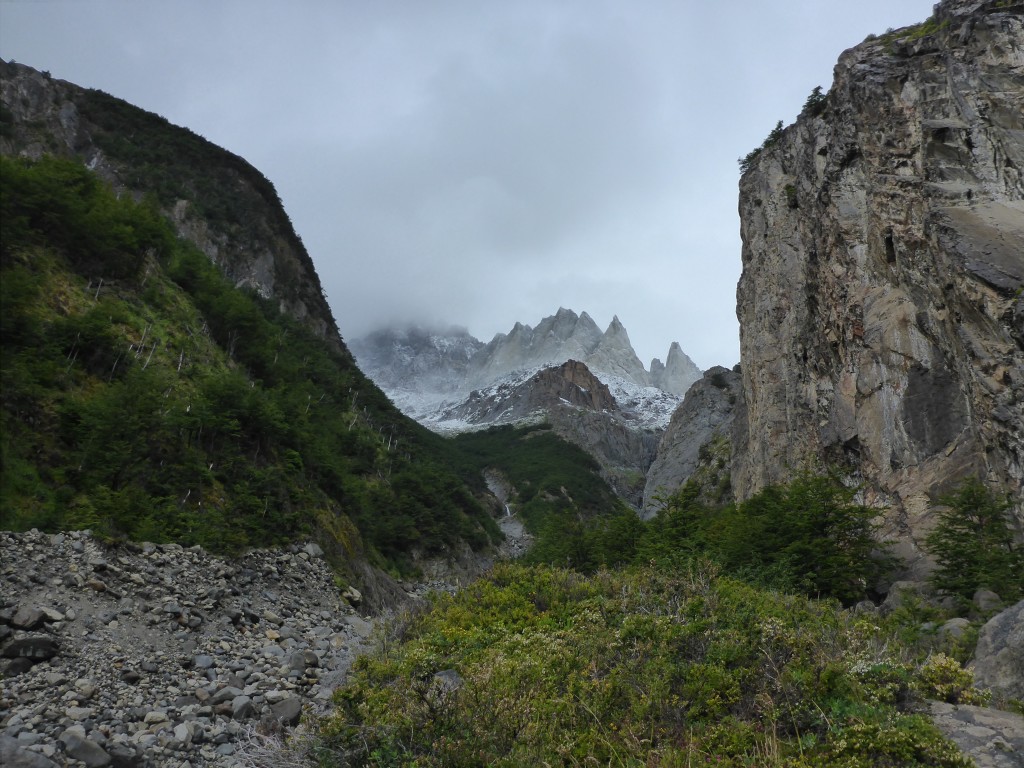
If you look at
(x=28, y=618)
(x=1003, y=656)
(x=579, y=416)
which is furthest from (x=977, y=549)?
(x=579, y=416)

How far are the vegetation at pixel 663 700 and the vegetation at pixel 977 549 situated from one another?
27.6 ft

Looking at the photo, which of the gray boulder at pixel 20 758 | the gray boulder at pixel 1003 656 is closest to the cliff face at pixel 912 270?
the gray boulder at pixel 1003 656

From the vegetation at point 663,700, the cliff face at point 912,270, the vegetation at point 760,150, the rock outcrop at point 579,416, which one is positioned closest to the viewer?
the vegetation at point 663,700

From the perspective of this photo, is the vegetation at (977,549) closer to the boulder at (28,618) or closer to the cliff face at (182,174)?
the boulder at (28,618)

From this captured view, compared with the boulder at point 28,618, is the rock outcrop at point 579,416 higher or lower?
higher

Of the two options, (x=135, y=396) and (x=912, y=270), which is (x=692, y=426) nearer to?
(x=912, y=270)

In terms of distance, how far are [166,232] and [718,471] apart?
49.0 metres

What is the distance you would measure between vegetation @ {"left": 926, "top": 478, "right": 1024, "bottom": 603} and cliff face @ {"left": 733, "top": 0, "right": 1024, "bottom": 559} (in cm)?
167

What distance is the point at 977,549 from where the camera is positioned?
50.0ft

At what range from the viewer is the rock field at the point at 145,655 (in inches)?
279

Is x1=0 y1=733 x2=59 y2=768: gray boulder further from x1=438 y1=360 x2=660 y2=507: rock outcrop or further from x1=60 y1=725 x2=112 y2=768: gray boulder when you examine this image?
x1=438 y1=360 x2=660 y2=507: rock outcrop

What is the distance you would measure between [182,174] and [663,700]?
219 ft

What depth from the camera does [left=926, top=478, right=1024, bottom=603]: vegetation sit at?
Answer: 46.6 feet

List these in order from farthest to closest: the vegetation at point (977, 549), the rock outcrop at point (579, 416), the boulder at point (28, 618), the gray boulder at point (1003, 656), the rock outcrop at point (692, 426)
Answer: the rock outcrop at point (579, 416) → the rock outcrop at point (692, 426) → the vegetation at point (977, 549) → the boulder at point (28, 618) → the gray boulder at point (1003, 656)
